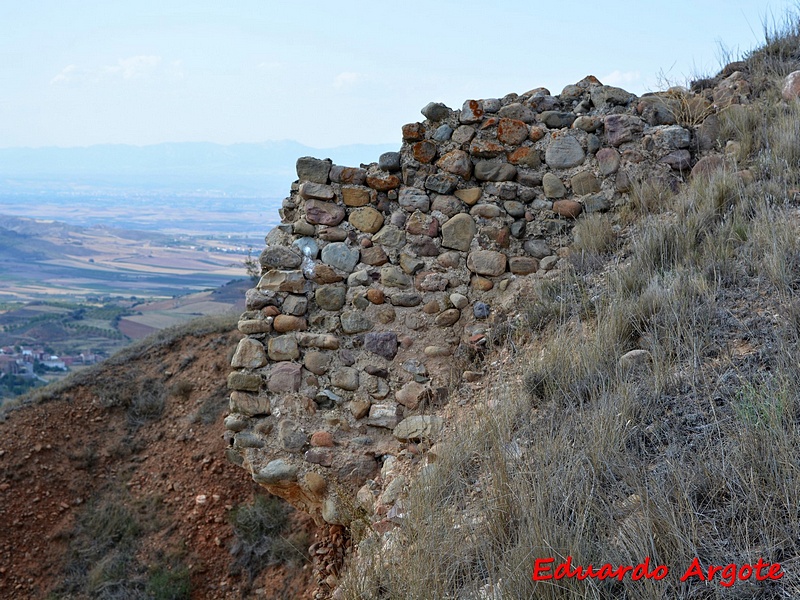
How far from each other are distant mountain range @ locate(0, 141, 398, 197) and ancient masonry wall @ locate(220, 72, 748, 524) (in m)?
67.1

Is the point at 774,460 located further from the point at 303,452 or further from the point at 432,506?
the point at 303,452

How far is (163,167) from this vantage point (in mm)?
134000

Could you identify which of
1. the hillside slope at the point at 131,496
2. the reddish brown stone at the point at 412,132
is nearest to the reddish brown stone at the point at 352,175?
the reddish brown stone at the point at 412,132

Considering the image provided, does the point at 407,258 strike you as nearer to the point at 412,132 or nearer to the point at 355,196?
the point at 355,196

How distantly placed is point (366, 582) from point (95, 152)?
7553 inches

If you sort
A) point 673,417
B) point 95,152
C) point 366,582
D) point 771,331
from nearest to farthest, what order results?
point 366,582 < point 673,417 < point 771,331 < point 95,152

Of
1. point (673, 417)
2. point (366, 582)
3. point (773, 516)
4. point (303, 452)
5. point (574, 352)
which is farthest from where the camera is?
point (303, 452)

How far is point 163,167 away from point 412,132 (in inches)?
5612

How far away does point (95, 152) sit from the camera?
16912 cm

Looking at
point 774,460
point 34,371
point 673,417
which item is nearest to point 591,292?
point 673,417

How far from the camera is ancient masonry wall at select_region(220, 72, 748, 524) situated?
3918 mm

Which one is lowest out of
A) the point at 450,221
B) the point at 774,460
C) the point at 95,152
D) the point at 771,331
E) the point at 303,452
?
the point at 303,452

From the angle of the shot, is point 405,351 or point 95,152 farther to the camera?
point 95,152

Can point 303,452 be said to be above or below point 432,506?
below
